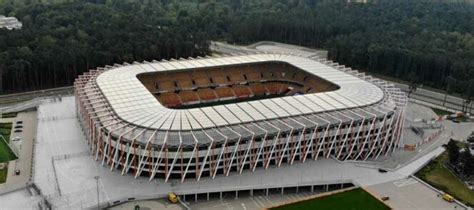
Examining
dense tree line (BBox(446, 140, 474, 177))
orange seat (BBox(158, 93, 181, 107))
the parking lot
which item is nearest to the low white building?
orange seat (BBox(158, 93, 181, 107))

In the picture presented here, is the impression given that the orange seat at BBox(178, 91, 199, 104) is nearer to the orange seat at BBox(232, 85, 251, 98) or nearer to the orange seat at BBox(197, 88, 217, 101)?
the orange seat at BBox(197, 88, 217, 101)

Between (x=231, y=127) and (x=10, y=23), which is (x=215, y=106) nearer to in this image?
(x=231, y=127)

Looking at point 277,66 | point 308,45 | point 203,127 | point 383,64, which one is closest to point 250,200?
point 203,127

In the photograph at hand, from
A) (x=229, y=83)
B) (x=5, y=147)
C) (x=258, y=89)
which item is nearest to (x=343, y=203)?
(x=229, y=83)

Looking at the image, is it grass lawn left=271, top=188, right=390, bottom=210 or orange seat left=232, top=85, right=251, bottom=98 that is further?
orange seat left=232, top=85, right=251, bottom=98

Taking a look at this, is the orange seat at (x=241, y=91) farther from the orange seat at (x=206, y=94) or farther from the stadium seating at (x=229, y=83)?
the orange seat at (x=206, y=94)

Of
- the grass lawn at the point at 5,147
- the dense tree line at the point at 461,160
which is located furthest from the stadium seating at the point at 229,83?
the dense tree line at the point at 461,160
